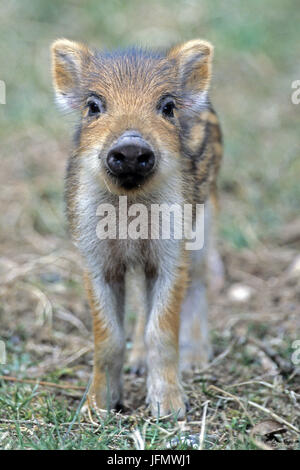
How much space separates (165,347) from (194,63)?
2.15m

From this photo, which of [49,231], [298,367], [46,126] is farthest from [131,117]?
[46,126]

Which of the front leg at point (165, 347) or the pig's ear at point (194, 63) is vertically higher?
the pig's ear at point (194, 63)

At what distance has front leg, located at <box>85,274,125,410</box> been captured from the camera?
5.66 m

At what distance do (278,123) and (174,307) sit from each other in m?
6.43

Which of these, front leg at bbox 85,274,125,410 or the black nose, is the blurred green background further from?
the black nose

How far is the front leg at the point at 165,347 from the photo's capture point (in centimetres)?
556

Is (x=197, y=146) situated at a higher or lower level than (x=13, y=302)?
higher

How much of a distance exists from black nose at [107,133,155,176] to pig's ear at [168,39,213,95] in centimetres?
125

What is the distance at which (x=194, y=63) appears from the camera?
5.94 metres

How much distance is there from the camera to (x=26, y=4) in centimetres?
1386

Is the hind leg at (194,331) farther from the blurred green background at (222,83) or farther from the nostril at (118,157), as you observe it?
the nostril at (118,157)

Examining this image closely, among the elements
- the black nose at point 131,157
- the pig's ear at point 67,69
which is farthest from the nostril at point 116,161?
the pig's ear at point 67,69

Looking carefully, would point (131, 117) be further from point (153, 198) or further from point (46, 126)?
point (46, 126)

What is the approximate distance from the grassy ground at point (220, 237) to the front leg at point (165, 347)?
18cm
